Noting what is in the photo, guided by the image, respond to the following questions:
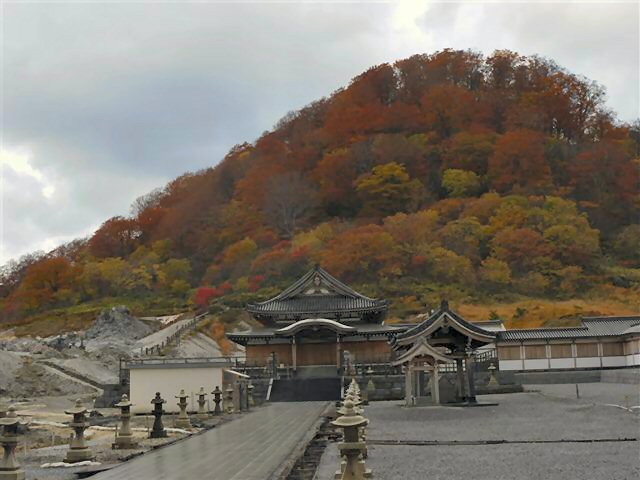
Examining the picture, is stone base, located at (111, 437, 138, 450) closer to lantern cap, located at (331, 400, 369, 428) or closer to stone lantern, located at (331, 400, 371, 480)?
stone lantern, located at (331, 400, 371, 480)

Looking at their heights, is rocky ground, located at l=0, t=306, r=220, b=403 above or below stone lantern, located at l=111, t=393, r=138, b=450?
above

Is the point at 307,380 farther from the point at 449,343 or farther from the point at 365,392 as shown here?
the point at 449,343

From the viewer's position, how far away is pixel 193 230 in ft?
286

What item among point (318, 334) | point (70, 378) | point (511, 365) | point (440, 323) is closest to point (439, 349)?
point (440, 323)

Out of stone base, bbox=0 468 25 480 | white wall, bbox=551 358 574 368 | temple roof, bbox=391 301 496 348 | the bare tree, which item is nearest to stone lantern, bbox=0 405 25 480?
stone base, bbox=0 468 25 480

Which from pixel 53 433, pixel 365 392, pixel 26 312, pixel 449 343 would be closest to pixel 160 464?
pixel 53 433

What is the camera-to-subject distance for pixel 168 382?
87.9 ft

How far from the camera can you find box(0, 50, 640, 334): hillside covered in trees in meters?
57.6

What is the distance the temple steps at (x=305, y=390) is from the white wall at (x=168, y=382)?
11.4 ft

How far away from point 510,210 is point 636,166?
18.6 meters

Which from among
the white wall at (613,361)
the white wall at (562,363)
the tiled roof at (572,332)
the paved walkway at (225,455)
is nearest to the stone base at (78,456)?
the paved walkway at (225,455)

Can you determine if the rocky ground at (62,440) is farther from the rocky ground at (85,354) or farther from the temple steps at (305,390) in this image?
the rocky ground at (85,354)

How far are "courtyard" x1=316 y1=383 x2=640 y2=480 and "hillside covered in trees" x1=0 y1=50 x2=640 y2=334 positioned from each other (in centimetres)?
3396

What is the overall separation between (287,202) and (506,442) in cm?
6566
